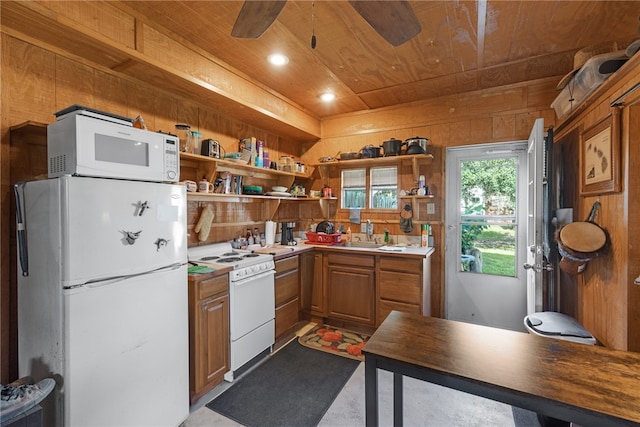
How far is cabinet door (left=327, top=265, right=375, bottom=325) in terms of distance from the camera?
308 centimetres

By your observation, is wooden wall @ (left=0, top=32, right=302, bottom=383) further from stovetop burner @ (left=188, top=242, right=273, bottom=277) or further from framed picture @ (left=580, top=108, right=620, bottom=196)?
framed picture @ (left=580, top=108, right=620, bottom=196)

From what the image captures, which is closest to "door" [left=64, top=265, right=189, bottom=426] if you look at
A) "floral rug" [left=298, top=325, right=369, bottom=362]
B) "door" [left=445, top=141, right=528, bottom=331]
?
"floral rug" [left=298, top=325, right=369, bottom=362]

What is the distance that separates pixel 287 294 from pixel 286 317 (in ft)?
0.75

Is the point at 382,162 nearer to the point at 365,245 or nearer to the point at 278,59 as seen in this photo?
the point at 365,245

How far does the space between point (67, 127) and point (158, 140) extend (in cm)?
41

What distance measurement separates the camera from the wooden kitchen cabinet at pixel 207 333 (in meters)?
A: 1.98

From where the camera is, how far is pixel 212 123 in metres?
2.85

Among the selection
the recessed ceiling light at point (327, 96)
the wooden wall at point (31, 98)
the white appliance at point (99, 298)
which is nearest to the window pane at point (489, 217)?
the recessed ceiling light at point (327, 96)

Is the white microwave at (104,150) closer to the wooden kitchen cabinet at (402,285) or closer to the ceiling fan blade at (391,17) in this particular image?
the ceiling fan blade at (391,17)

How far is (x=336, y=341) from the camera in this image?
2953 millimetres

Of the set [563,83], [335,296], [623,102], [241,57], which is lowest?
[335,296]

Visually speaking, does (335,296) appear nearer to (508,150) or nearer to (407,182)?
(407,182)

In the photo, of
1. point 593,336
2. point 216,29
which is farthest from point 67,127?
point 593,336

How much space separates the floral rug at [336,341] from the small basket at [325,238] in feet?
3.20
